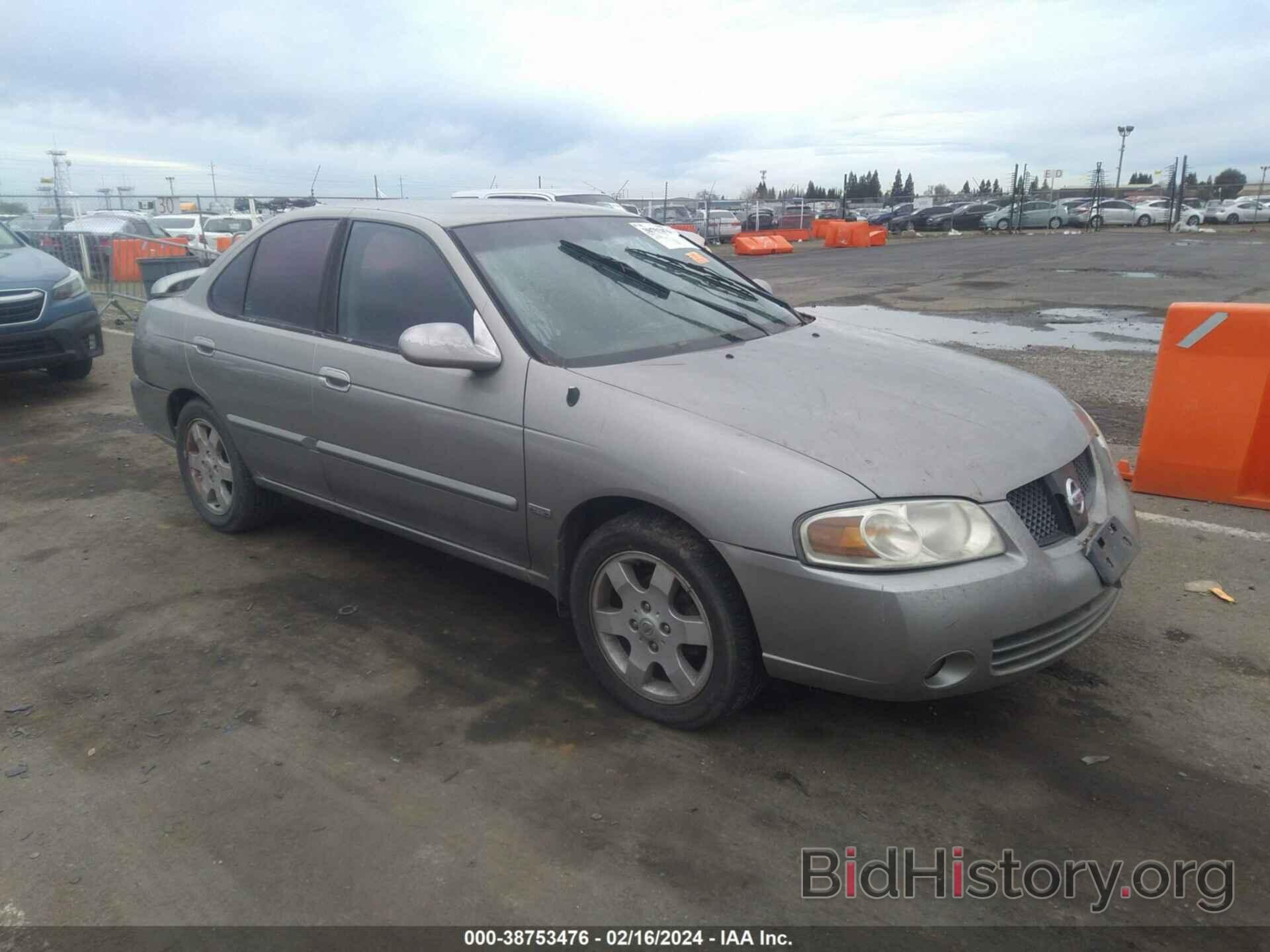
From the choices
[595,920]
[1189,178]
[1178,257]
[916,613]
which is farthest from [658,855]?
[1189,178]

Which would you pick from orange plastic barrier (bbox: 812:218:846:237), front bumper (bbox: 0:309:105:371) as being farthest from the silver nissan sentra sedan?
orange plastic barrier (bbox: 812:218:846:237)

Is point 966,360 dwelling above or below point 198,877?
above

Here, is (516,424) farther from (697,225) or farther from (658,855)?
(697,225)

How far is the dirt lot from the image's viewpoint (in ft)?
8.34

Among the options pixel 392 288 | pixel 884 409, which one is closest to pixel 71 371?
pixel 392 288

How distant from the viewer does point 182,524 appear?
5.39 m

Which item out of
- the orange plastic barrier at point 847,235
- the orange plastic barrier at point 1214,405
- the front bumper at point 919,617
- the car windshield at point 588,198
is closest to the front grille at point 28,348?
the front bumper at point 919,617

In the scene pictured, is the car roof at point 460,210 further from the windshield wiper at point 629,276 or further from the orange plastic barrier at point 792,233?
the orange plastic barrier at point 792,233

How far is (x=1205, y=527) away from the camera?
4906mm

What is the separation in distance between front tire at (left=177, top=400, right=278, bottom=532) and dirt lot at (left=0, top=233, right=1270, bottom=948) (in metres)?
0.46

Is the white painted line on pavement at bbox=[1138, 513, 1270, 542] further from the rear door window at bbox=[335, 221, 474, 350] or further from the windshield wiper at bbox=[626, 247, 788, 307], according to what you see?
the rear door window at bbox=[335, 221, 474, 350]

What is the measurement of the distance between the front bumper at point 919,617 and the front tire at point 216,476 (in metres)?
2.99

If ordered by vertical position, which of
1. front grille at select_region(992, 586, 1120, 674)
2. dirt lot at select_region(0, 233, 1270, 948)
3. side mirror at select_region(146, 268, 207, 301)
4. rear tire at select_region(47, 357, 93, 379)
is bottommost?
dirt lot at select_region(0, 233, 1270, 948)

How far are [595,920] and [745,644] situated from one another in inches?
35.6
